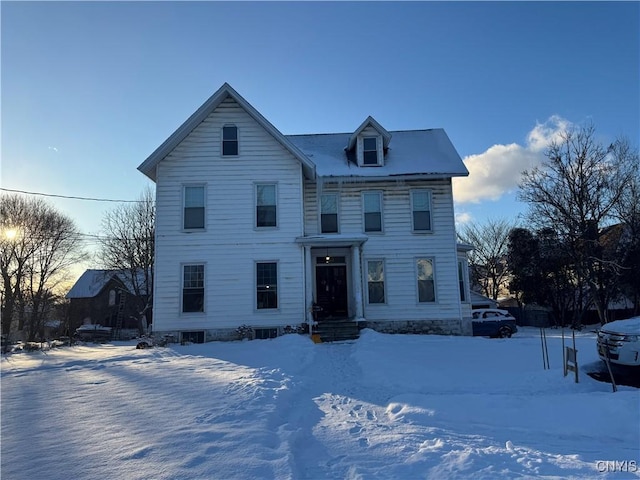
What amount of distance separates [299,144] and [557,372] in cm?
1481

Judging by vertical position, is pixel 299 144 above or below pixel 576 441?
above

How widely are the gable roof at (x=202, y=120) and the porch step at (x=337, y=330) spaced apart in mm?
5919

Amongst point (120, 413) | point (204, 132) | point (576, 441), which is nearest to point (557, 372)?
point (576, 441)

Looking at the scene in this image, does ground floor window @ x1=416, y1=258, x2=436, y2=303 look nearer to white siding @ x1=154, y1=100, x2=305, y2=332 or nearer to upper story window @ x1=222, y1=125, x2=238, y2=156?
white siding @ x1=154, y1=100, x2=305, y2=332

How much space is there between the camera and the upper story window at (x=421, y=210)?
16969 mm

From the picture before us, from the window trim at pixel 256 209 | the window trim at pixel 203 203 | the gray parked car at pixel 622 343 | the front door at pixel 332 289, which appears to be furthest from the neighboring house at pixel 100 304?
the gray parked car at pixel 622 343

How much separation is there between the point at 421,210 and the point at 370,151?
334cm

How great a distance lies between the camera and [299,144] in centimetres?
1980

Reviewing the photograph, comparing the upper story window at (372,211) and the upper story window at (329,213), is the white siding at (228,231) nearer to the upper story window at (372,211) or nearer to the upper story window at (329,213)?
the upper story window at (329,213)

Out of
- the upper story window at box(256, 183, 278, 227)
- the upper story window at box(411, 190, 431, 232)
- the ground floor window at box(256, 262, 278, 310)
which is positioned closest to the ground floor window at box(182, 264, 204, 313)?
the ground floor window at box(256, 262, 278, 310)

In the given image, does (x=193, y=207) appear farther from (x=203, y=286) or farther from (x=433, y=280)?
(x=433, y=280)

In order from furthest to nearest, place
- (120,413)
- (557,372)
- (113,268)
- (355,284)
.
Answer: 1. (113,268)
2. (355,284)
3. (557,372)
4. (120,413)

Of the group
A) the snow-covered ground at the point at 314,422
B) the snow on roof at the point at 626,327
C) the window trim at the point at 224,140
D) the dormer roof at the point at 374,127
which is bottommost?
the snow-covered ground at the point at 314,422

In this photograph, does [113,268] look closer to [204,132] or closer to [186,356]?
[204,132]
